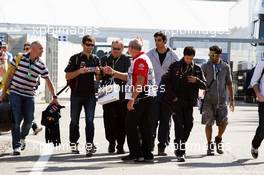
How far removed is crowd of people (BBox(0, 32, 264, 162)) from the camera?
30.7 feet

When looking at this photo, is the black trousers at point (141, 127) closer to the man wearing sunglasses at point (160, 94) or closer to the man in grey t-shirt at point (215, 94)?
the man wearing sunglasses at point (160, 94)

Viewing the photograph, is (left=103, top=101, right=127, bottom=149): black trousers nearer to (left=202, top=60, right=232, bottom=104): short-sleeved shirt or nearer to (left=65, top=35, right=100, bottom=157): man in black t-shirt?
(left=65, top=35, right=100, bottom=157): man in black t-shirt

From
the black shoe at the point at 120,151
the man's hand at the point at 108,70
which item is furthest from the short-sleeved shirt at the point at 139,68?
the black shoe at the point at 120,151

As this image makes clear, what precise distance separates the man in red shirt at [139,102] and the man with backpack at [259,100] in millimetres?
1525

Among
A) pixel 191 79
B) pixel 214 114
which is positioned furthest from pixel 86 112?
pixel 214 114

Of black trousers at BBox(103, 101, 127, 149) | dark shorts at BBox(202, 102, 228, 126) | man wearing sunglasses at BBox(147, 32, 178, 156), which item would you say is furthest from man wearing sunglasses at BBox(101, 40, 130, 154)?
dark shorts at BBox(202, 102, 228, 126)

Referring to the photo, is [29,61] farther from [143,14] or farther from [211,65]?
[143,14]

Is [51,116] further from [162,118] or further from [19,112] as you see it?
[162,118]

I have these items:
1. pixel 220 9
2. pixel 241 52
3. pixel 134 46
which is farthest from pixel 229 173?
pixel 220 9

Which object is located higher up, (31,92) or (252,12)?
(252,12)

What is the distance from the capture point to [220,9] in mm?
41938

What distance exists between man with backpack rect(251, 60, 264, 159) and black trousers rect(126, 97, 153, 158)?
5.09 feet

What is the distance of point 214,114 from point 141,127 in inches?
57.1

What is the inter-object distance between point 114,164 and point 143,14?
1176 inches
